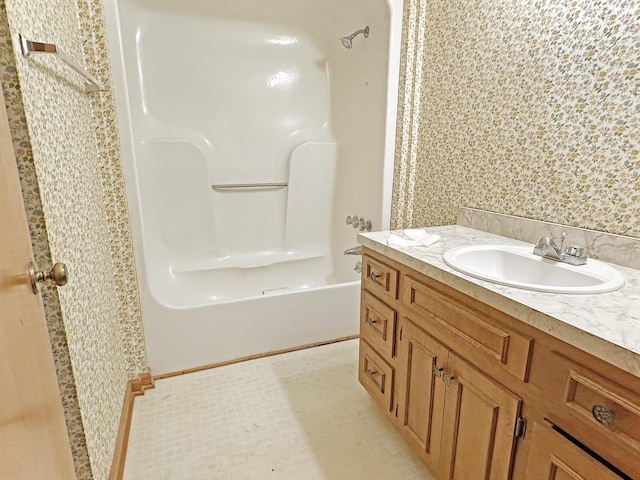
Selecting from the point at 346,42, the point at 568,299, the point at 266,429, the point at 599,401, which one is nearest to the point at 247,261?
the point at 266,429

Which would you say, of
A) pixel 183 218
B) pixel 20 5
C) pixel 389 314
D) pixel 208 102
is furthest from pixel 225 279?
pixel 20 5

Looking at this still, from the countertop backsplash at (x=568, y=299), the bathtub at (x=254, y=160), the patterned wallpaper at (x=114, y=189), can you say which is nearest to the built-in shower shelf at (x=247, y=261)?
the bathtub at (x=254, y=160)

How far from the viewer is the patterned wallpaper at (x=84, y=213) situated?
0.91m

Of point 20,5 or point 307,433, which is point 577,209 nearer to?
point 307,433

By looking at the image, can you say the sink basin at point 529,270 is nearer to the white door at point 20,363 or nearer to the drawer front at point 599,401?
the drawer front at point 599,401

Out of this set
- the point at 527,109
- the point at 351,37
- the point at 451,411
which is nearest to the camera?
the point at 451,411

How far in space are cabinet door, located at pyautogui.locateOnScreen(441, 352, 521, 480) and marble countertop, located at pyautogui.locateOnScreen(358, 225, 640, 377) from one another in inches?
9.1

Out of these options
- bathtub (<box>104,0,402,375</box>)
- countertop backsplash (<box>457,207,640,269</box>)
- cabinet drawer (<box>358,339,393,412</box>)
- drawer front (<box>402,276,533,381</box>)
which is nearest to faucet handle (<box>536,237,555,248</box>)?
countertop backsplash (<box>457,207,640,269</box>)

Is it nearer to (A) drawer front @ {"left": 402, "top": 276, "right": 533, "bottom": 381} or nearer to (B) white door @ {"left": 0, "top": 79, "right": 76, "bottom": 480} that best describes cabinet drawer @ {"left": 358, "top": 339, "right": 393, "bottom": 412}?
(A) drawer front @ {"left": 402, "top": 276, "right": 533, "bottom": 381}

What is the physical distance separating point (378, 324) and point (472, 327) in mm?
536

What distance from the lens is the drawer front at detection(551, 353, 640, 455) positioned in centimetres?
64

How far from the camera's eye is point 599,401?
2.28ft

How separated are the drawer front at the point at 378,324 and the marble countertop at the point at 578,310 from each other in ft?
0.98

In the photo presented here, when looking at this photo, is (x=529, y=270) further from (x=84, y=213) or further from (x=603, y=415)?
(x=84, y=213)
